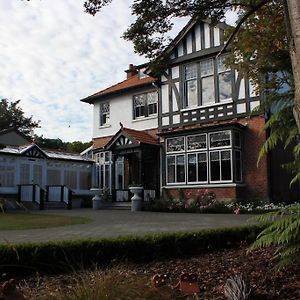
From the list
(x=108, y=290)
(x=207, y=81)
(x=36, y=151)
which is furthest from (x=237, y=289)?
(x=36, y=151)

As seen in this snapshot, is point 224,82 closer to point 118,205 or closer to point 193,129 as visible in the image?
point 193,129

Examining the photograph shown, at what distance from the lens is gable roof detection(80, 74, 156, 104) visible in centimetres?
2565

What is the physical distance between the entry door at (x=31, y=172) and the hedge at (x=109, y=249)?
18.6 metres

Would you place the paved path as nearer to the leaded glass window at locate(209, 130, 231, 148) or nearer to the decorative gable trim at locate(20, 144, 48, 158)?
the leaded glass window at locate(209, 130, 231, 148)

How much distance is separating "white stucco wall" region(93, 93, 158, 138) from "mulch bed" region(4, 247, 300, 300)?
1828 centimetres

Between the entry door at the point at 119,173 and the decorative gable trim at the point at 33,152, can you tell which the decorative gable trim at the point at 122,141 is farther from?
the decorative gable trim at the point at 33,152

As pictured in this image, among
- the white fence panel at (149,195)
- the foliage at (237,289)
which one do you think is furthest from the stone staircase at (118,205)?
the foliage at (237,289)

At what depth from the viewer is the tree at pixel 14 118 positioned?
46.6m

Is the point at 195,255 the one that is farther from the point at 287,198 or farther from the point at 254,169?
the point at 287,198

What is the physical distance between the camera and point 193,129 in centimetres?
2148

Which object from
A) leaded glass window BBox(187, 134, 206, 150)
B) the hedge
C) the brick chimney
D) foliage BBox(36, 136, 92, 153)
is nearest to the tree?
foliage BBox(36, 136, 92, 153)

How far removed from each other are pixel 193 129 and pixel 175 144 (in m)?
1.56

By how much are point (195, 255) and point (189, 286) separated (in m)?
2.88

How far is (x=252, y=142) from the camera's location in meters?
20.4
